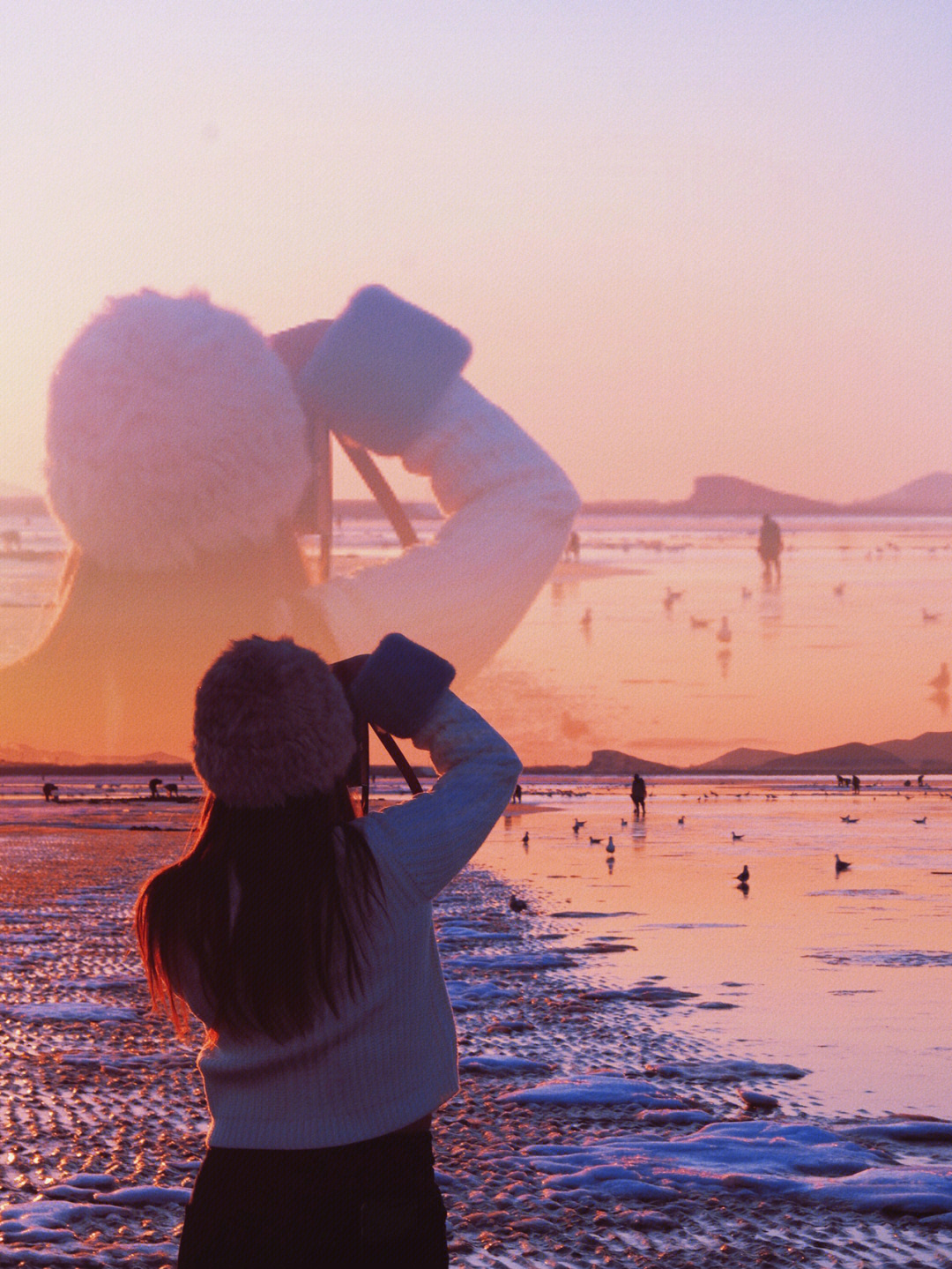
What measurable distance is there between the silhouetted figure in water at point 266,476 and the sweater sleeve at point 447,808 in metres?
3.74

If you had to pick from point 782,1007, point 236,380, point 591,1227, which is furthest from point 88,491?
point 782,1007

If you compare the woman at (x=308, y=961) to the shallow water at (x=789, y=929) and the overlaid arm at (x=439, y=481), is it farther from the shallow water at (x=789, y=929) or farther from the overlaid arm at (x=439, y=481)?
the shallow water at (x=789, y=929)

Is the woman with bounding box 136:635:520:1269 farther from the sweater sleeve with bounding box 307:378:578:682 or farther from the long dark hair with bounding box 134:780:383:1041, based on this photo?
the sweater sleeve with bounding box 307:378:578:682

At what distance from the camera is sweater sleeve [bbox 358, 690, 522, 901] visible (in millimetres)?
1896

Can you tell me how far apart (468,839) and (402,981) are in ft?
0.68

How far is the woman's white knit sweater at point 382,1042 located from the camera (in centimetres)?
188

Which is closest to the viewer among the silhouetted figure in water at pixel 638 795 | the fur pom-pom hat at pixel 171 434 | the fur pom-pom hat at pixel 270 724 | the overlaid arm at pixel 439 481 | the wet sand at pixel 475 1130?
the fur pom-pom hat at pixel 270 724

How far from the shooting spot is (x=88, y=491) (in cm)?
588

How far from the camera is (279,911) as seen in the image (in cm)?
185

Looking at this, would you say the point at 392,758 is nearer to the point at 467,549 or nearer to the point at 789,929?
the point at 467,549

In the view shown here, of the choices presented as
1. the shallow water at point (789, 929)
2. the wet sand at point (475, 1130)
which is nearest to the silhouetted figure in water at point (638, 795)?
the shallow water at point (789, 929)

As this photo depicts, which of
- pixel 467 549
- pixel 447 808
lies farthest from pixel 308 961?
pixel 467 549

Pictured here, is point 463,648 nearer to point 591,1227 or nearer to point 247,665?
point 591,1227

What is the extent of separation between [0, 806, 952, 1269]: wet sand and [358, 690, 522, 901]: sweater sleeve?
8.27ft
